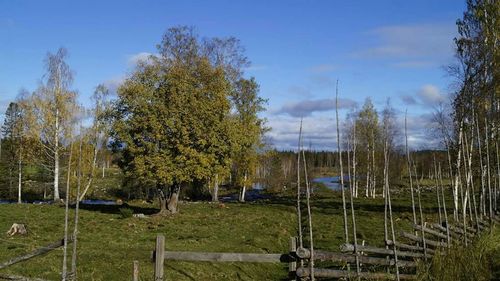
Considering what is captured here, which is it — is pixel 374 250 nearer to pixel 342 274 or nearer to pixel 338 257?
pixel 342 274

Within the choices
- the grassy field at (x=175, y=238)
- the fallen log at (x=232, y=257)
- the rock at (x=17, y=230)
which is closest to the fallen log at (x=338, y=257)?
the fallen log at (x=232, y=257)

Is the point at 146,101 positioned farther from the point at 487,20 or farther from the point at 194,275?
the point at 487,20

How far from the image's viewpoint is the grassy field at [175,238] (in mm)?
11938

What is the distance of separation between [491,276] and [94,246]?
38.2ft

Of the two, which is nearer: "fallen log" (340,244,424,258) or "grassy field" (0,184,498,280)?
"fallen log" (340,244,424,258)

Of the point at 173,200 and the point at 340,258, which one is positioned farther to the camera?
the point at 173,200

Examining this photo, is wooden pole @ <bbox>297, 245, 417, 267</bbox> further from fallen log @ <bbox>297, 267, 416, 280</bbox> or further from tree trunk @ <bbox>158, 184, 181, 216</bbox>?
tree trunk @ <bbox>158, 184, 181, 216</bbox>

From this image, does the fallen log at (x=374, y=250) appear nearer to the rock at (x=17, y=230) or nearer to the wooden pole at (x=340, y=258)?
the wooden pole at (x=340, y=258)

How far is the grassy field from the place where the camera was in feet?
39.2

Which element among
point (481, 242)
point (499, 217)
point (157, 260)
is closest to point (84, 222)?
point (157, 260)

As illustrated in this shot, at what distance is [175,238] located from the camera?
59.0 feet

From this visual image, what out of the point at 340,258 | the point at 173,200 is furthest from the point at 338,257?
the point at 173,200

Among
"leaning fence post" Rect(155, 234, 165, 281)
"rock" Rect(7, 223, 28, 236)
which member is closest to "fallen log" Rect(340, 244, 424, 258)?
"leaning fence post" Rect(155, 234, 165, 281)

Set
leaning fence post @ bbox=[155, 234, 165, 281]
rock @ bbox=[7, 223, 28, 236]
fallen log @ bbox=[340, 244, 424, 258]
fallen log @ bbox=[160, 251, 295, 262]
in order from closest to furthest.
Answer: fallen log @ bbox=[160, 251, 295, 262] < leaning fence post @ bbox=[155, 234, 165, 281] < fallen log @ bbox=[340, 244, 424, 258] < rock @ bbox=[7, 223, 28, 236]
